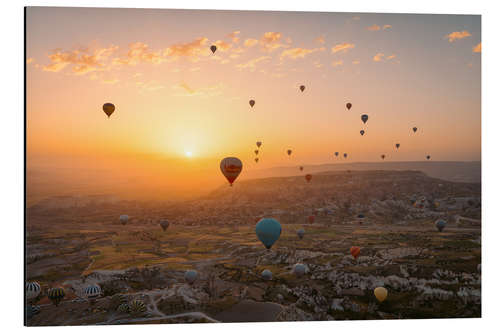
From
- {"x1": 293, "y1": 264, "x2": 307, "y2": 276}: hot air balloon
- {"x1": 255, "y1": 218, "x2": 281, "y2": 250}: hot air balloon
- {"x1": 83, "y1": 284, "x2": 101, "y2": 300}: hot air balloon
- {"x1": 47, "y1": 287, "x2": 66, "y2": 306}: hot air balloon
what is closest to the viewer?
{"x1": 47, "y1": 287, "x2": 66, "y2": 306}: hot air balloon

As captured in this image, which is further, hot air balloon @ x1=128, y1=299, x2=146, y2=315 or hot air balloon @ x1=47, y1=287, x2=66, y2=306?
hot air balloon @ x1=47, y1=287, x2=66, y2=306

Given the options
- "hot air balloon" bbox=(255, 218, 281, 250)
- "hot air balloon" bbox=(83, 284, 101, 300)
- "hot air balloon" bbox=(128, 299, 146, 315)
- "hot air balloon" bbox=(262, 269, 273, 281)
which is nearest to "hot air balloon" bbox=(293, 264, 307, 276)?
"hot air balloon" bbox=(262, 269, 273, 281)

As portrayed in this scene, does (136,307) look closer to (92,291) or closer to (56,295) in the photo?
(92,291)

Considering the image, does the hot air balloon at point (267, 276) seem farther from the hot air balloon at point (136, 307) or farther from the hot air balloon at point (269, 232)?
the hot air balloon at point (136, 307)

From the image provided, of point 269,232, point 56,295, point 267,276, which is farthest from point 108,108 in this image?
point 267,276

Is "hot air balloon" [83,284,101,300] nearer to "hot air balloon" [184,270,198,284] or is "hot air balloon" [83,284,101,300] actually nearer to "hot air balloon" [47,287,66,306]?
"hot air balloon" [47,287,66,306]

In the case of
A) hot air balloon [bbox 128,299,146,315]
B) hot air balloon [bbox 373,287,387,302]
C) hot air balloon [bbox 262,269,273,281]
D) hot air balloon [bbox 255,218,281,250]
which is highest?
hot air balloon [bbox 255,218,281,250]

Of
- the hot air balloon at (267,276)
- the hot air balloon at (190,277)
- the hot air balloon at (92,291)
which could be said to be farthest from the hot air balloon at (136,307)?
the hot air balloon at (267,276)
